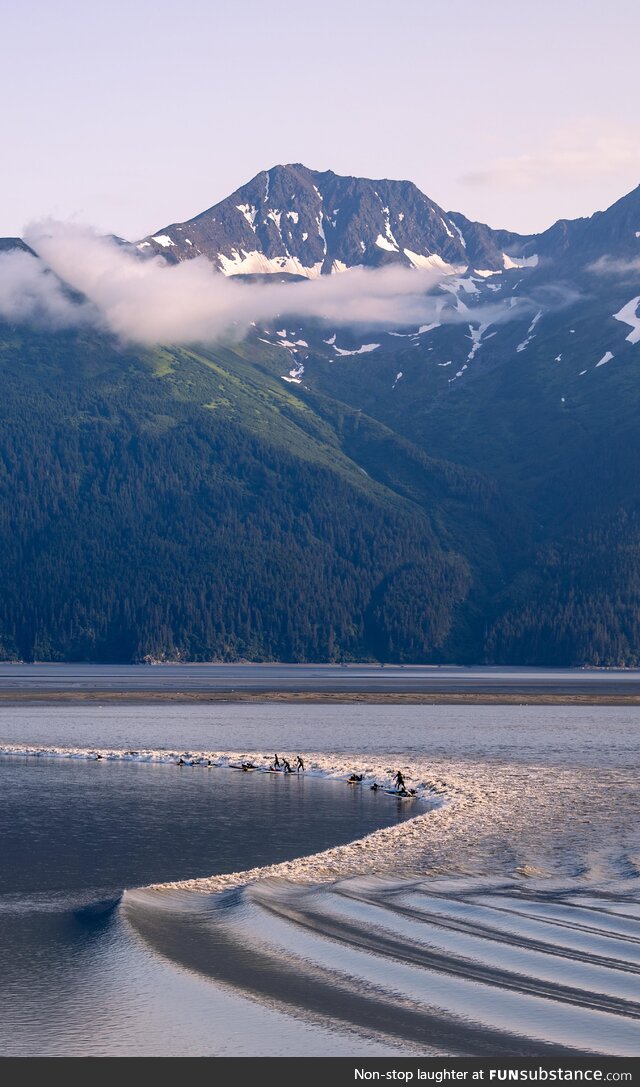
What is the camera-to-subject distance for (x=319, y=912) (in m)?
41.4

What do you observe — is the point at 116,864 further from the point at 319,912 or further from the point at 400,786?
the point at 400,786

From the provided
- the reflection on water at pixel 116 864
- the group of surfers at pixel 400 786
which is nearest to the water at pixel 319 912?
the reflection on water at pixel 116 864

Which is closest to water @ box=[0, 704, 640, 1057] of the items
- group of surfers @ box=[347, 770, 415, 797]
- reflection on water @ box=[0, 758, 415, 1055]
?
reflection on water @ box=[0, 758, 415, 1055]

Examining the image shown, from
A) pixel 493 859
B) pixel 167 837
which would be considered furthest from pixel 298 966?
pixel 167 837

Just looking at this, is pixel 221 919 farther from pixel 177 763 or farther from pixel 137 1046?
pixel 177 763

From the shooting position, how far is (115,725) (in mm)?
141125

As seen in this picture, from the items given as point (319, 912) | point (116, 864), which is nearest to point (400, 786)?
point (116, 864)

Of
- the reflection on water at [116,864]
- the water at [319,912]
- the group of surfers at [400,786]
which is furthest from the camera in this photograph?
the group of surfers at [400,786]

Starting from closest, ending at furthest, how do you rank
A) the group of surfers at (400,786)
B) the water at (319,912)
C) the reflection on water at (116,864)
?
the water at (319,912), the reflection on water at (116,864), the group of surfers at (400,786)

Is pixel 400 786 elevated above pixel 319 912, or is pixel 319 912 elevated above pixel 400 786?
pixel 400 786

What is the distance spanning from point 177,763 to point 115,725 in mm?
47006

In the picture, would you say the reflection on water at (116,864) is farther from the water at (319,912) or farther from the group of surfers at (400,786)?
the group of surfers at (400,786)

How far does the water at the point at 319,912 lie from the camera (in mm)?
29078
